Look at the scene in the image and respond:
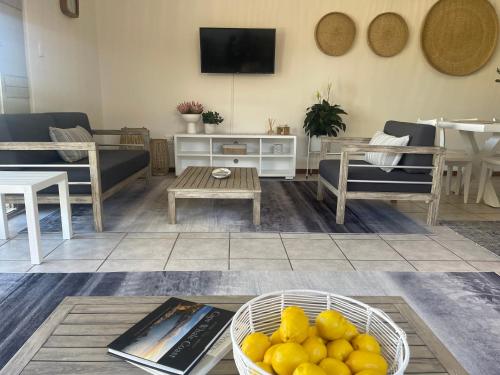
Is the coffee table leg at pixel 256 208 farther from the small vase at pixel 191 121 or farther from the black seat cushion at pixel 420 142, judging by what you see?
the small vase at pixel 191 121

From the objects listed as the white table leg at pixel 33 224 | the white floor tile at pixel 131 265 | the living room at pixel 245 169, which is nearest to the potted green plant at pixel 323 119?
the living room at pixel 245 169

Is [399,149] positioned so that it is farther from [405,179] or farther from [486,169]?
[486,169]

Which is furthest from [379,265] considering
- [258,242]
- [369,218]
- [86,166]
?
[86,166]

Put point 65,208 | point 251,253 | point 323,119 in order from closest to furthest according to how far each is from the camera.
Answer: point 251,253, point 65,208, point 323,119

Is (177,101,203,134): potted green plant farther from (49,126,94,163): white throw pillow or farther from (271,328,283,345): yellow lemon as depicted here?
(271,328,283,345): yellow lemon

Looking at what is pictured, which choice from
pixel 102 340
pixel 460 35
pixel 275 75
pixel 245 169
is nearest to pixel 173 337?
pixel 102 340

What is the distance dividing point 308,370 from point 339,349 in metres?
0.14

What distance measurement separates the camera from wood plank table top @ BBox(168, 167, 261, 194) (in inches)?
111

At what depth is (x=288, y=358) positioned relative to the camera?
67cm

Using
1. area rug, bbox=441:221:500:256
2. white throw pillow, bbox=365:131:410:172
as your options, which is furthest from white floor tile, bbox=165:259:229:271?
area rug, bbox=441:221:500:256

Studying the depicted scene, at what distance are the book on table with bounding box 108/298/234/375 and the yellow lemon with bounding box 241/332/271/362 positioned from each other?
145mm

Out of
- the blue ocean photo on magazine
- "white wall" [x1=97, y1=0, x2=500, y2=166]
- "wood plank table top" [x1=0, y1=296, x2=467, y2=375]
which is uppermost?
"white wall" [x1=97, y1=0, x2=500, y2=166]

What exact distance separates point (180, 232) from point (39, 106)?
2.06 m

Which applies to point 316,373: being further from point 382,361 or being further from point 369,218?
point 369,218
